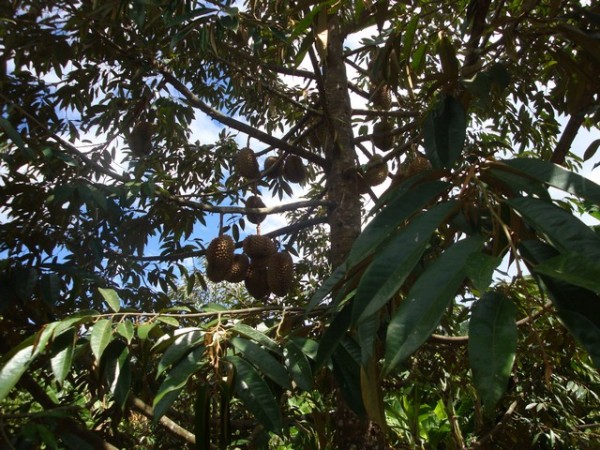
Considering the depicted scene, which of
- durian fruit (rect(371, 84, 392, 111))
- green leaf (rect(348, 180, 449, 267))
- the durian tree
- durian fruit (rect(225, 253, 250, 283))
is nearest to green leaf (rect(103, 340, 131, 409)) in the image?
the durian tree

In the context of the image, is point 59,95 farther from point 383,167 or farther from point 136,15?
point 383,167

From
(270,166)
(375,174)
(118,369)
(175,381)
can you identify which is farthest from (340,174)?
(175,381)

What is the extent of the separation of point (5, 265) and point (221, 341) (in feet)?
2.86

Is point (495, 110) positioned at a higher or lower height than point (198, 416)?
higher

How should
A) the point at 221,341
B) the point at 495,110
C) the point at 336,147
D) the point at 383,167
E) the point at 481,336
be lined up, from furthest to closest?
the point at 495,110, the point at 383,167, the point at 336,147, the point at 221,341, the point at 481,336

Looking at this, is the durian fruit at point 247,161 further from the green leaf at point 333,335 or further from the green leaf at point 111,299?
the green leaf at point 333,335

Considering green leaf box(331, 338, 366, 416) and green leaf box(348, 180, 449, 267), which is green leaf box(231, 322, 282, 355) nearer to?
green leaf box(331, 338, 366, 416)

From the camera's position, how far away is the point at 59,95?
203cm

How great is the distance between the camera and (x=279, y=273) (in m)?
2.00

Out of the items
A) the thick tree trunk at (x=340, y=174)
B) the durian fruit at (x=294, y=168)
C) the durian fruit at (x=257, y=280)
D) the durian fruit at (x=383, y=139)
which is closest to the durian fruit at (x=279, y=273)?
the durian fruit at (x=257, y=280)

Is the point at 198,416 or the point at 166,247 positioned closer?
the point at 198,416

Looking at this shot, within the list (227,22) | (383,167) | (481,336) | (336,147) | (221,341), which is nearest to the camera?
(481,336)

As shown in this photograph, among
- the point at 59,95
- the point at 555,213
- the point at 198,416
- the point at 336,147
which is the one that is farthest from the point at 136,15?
the point at 555,213

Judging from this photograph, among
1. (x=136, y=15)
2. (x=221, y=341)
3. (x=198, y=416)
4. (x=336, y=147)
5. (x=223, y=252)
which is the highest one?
(x=136, y=15)
